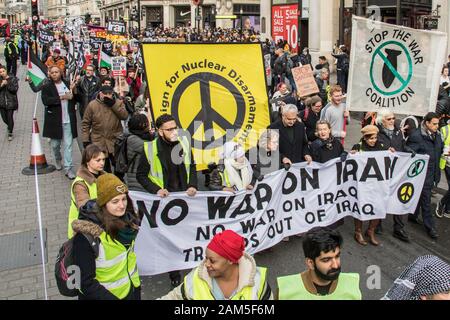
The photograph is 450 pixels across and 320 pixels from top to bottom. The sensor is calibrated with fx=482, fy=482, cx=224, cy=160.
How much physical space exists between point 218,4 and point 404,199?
53551mm

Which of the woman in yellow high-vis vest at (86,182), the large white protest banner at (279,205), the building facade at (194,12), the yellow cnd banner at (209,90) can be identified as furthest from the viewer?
the building facade at (194,12)

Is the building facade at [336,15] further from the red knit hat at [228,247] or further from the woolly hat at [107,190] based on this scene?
the red knit hat at [228,247]

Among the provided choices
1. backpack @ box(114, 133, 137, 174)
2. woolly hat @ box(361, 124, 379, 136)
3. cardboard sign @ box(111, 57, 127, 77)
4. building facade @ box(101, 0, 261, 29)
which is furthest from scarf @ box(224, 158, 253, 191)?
building facade @ box(101, 0, 261, 29)

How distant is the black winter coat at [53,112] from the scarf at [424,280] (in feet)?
22.3

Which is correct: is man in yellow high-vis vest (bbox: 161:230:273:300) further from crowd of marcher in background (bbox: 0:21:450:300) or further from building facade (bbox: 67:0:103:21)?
building facade (bbox: 67:0:103:21)

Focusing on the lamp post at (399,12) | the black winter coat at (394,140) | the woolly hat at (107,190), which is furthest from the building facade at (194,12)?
the woolly hat at (107,190)

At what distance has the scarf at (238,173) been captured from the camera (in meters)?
5.36

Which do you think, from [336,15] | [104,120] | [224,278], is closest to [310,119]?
[104,120]

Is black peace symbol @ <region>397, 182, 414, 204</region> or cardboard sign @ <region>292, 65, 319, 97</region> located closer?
black peace symbol @ <region>397, 182, 414, 204</region>

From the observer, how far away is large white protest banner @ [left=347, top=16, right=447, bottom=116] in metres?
6.54

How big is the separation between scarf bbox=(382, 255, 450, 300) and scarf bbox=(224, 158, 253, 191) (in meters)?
2.84

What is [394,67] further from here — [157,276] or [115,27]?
[115,27]

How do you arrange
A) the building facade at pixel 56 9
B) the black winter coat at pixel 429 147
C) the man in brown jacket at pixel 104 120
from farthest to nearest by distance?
1. the building facade at pixel 56 9
2. the man in brown jacket at pixel 104 120
3. the black winter coat at pixel 429 147

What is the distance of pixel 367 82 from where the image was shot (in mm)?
6688
